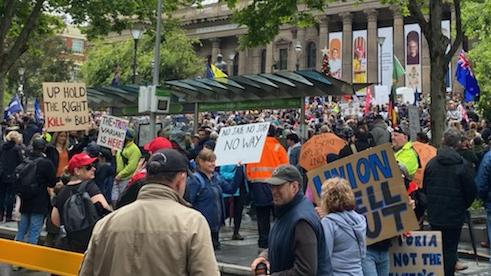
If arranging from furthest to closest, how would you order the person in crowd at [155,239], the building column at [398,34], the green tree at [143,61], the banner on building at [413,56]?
the building column at [398,34], the green tree at [143,61], the banner on building at [413,56], the person in crowd at [155,239]

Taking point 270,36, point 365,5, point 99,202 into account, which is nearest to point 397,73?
point 270,36

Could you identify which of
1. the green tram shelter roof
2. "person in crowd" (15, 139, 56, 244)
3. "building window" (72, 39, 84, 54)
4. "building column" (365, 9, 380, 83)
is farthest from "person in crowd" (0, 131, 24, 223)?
"building window" (72, 39, 84, 54)

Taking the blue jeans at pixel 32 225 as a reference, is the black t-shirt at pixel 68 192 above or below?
above

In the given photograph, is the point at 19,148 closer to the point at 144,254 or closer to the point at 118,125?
the point at 118,125

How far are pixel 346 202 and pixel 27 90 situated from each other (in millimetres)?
62643

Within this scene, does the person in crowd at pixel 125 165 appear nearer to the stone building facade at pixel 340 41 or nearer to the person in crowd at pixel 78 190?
the person in crowd at pixel 78 190

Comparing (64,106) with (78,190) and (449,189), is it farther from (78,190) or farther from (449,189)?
(449,189)

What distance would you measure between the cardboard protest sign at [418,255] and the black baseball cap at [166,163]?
337cm

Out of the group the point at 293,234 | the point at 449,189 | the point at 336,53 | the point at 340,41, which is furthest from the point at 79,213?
the point at 340,41

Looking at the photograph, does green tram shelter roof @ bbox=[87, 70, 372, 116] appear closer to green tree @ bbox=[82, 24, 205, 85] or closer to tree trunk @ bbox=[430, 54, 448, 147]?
tree trunk @ bbox=[430, 54, 448, 147]

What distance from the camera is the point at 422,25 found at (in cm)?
1349

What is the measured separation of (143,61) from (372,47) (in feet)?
75.5

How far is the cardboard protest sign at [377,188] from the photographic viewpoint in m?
5.88

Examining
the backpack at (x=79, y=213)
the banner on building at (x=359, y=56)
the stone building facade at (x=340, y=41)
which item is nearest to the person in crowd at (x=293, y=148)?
the backpack at (x=79, y=213)
